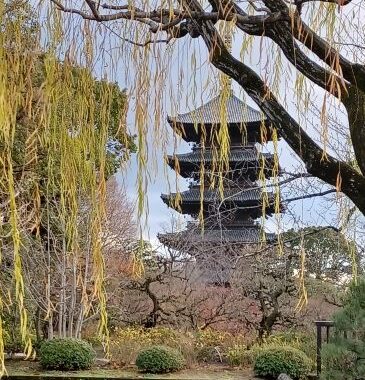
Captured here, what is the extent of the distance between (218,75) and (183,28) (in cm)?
11

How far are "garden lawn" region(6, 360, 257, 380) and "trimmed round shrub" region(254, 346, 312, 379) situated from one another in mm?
182

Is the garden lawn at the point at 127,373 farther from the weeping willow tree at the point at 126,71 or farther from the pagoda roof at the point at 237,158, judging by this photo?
the weeping willow tree at the point at 126,71

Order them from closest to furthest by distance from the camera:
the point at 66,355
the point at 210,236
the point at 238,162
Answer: the point at 238,162
the point at 66,355
the point at 210,236

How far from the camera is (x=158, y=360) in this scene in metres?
6.98

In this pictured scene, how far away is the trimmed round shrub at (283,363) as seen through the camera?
262 inches

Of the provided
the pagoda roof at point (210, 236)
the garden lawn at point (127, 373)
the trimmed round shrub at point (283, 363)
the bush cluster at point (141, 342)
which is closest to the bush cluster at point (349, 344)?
the pagoda roof at point (210, 236)

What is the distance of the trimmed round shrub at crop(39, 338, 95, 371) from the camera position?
22.9ft

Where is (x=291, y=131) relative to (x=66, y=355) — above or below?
above

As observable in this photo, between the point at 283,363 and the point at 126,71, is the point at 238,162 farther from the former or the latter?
the point at 283,363

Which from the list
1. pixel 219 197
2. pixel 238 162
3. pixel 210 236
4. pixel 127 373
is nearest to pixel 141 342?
pixel 127 373

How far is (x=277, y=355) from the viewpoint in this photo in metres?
6.77

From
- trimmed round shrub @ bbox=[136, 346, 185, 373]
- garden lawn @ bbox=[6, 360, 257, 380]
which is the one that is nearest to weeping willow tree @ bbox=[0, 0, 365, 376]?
garden lawn @ bbox=[6, 360, 257, 380]

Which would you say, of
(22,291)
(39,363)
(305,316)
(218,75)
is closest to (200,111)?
(218,75)

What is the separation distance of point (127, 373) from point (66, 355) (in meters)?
0.73
